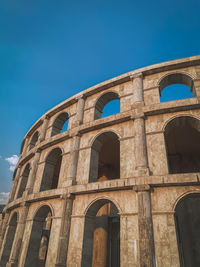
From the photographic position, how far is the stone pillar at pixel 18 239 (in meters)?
10.7

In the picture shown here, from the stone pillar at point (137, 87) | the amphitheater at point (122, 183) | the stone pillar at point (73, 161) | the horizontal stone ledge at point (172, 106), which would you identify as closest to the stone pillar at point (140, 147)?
the amphitheater at point (122, 183)

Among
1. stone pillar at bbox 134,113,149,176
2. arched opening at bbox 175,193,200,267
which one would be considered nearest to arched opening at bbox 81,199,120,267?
arched opening at bbox 175,193,200,267

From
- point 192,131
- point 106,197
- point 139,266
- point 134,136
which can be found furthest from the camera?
point 192,131

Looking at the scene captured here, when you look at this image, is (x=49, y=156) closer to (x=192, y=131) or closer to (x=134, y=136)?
(x=134, y=136)

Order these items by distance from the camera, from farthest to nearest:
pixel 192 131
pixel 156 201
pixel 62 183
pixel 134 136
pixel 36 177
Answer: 1. pixel 36 177
2. pixel 192 131
3. pixel 62 183
4. pixel 134 136
5. pixel 156 201

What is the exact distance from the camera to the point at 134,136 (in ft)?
31.6

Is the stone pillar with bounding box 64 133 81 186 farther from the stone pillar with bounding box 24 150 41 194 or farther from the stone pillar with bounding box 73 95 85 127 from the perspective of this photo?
the stone pillar with bounding box 24 150 41 194

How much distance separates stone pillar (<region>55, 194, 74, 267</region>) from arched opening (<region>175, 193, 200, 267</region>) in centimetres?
675

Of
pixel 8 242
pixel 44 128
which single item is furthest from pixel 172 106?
pixel 8 242

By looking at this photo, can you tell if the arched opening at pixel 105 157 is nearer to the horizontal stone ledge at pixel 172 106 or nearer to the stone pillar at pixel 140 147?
the stone pillar at pixel 140 147

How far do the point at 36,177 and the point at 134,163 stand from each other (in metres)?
7.33

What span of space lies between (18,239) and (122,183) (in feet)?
25.0

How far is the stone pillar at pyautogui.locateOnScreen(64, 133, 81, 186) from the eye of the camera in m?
10.3

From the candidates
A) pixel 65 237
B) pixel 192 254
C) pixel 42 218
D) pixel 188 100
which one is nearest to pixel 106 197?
pixel 65 237
